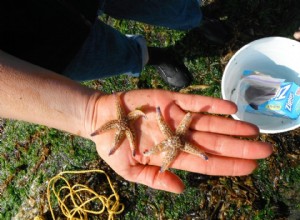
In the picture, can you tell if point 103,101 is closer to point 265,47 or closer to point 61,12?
point 61,12

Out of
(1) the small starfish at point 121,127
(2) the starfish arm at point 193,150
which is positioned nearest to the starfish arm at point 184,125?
(2) the starfish arm at point 193,150

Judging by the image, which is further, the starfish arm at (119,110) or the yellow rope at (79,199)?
the yellow rope at (79,199)

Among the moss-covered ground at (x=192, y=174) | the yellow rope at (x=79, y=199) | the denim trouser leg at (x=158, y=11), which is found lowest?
the yellow rope at (x=79, y=199)

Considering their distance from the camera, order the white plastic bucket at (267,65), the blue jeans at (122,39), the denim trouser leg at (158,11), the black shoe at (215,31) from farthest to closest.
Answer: the black shoe at (215,31) < the white plastic bucket at (267,65) < the denim trouser leg at (158,11) < the blue jeans at (122,39)

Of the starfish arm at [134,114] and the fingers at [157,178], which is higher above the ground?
the starfish arm at [134,114]

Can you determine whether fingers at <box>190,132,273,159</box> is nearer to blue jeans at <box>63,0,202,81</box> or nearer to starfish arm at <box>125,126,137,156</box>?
starfish arm at <box>125,126,137,156</box>

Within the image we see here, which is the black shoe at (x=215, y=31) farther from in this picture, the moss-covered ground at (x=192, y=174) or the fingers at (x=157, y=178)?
the fingers at (x=157, y=178)

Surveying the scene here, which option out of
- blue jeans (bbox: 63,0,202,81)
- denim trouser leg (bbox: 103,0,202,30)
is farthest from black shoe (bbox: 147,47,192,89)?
denim trouser leg (bbox: 103,0,202,30)

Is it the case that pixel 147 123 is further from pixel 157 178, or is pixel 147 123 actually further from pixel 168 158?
pixel 157 178
